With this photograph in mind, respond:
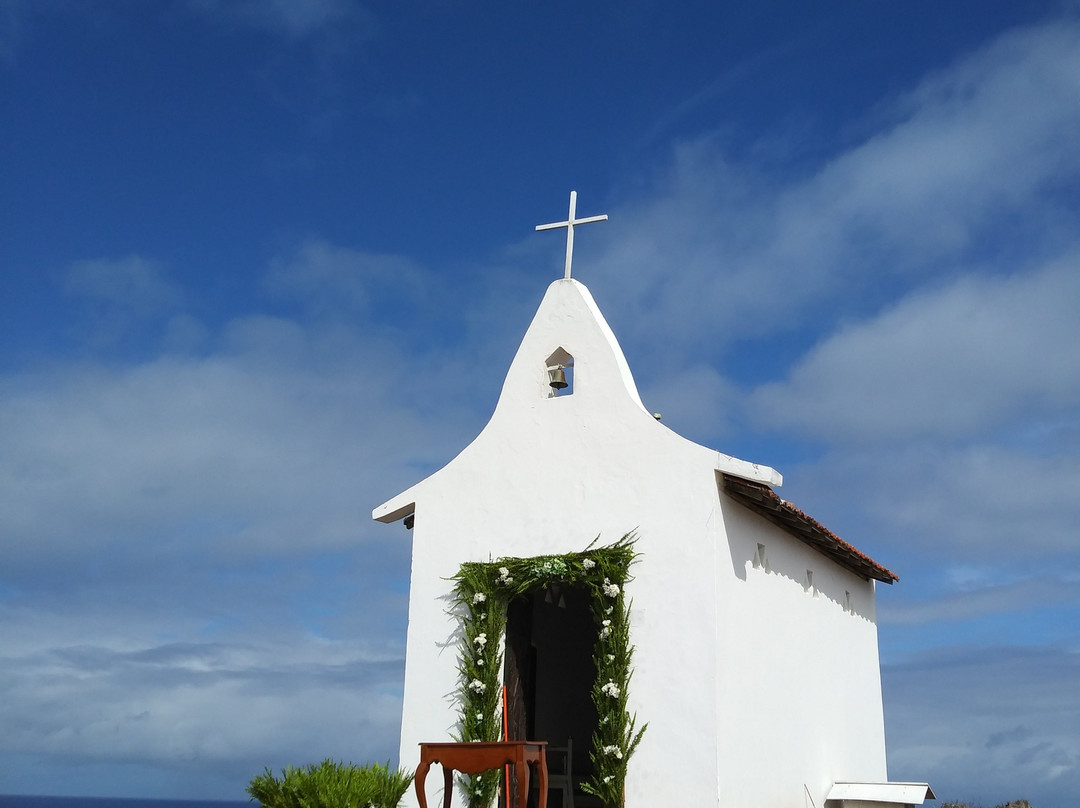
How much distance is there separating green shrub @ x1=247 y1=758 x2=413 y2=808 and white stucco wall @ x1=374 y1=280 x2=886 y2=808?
1.89 metres

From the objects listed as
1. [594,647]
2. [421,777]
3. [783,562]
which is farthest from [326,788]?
[783,562]

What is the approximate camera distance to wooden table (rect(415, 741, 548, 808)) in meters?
10.7

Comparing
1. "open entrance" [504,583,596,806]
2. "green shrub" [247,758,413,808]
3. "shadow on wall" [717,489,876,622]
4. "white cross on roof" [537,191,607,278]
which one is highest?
"white cross on roof" [537,191,607,278]

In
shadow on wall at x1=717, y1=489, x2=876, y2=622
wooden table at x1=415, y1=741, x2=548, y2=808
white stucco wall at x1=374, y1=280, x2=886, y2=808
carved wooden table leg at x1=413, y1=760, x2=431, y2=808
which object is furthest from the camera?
shadow on wall at x1=717, y1=489, x2=876, y2=622

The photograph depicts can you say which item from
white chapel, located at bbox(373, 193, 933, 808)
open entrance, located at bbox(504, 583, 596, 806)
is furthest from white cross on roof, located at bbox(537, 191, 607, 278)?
open entrance, located at bbox(504, 583, 596, 806)

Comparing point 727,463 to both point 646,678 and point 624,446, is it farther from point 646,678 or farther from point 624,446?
point 646,678

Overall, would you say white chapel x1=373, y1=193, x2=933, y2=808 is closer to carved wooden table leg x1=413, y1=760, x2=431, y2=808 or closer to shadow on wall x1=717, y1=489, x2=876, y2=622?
shadow on wall x1=717, y1=489, x2=876, y2=622

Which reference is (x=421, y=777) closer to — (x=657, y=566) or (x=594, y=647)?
(x=594, y=647)

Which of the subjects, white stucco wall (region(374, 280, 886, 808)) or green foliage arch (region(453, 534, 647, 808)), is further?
green foliage arch (region(453, 534, 647, 808))

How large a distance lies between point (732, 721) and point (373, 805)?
14.5 feet

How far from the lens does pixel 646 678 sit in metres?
13.2

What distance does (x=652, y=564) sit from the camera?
1358cm

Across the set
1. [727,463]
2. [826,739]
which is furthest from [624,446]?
[826,739]

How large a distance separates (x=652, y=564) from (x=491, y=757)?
3.67 metres
